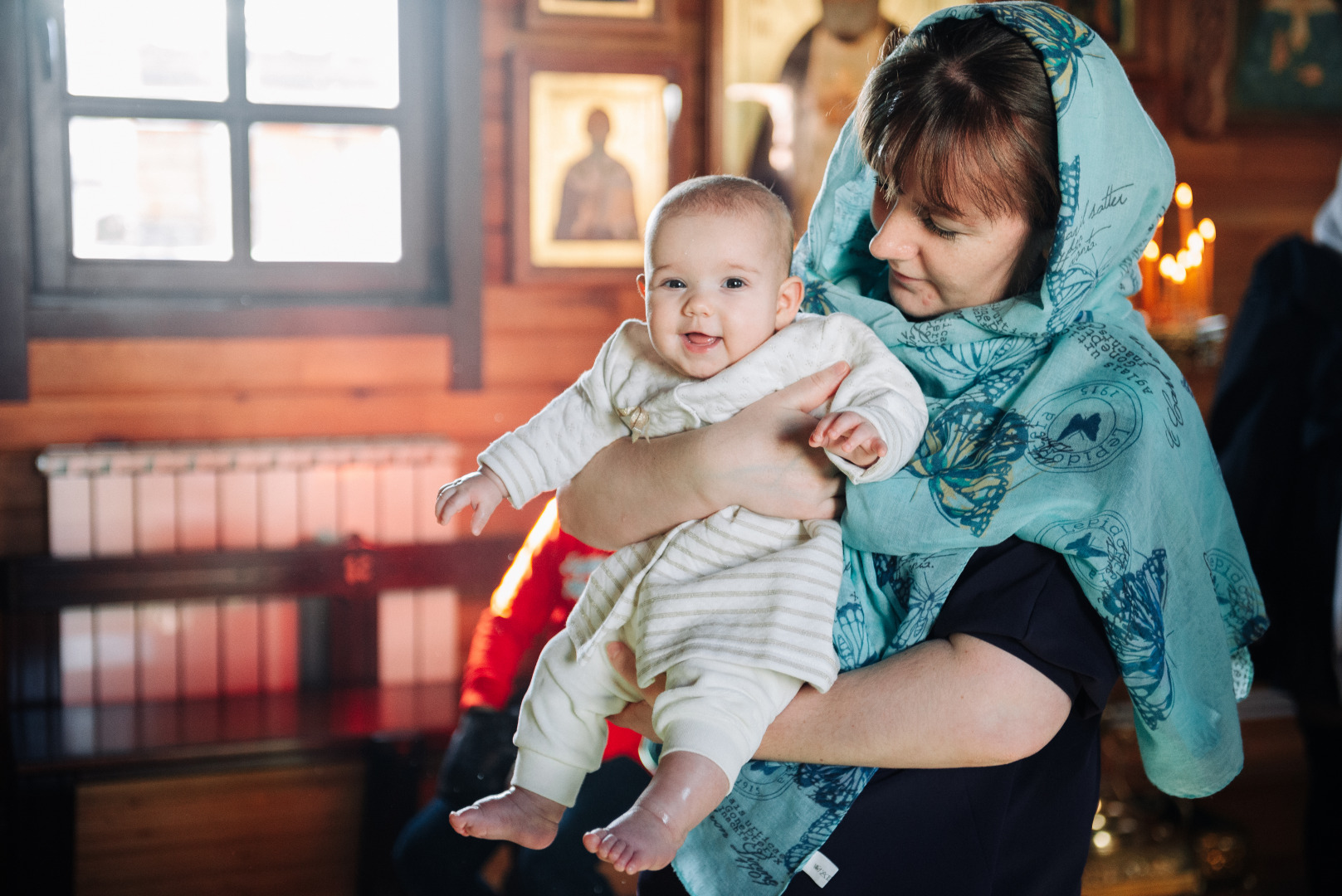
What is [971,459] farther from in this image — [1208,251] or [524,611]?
[1208,251]

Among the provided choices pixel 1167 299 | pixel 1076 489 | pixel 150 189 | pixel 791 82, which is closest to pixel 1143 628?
pixel 1076 489

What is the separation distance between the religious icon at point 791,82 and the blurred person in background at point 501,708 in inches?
55.8

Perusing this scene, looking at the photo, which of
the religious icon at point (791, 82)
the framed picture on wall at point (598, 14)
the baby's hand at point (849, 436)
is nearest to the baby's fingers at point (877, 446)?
the baby's hand at point (849, 436)

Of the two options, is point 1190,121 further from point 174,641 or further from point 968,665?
point 174,641

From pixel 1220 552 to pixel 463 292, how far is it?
6.99 feet

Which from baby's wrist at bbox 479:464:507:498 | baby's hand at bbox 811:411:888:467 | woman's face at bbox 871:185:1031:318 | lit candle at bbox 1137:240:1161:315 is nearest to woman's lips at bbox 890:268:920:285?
woman's face at bbox 871:185:1031:318

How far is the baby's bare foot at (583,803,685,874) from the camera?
2.81 ft

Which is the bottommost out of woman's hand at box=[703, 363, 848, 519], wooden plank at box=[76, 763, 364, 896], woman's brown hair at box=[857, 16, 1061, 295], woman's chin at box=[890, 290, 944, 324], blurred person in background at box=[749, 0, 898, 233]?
wooden plank at box=[76, 763, 364, 896]

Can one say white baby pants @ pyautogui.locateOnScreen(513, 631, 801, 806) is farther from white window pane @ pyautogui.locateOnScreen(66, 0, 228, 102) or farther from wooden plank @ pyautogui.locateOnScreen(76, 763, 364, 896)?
white window pane @ pyautogui.locateOnScreen(66, 0, 228, 102)

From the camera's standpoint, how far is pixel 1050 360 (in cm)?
100

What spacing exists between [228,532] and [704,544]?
1953 millimetres

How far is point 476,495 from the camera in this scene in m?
1.10

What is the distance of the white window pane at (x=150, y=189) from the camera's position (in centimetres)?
269

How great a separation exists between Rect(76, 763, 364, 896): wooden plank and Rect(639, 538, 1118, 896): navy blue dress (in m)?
1.83
